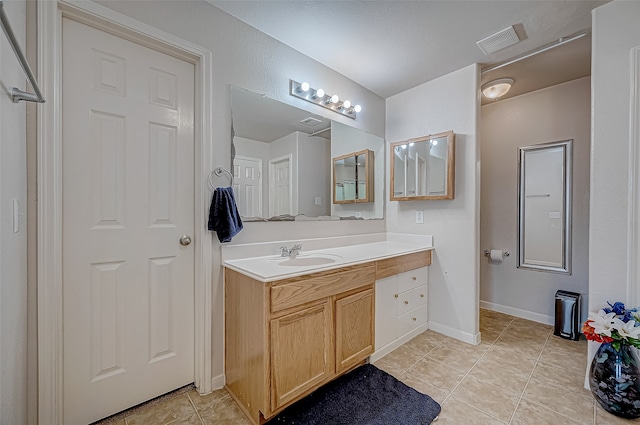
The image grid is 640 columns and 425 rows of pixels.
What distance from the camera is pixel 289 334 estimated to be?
1.40m

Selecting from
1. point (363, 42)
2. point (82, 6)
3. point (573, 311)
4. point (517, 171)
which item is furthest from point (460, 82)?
point (82, 6)

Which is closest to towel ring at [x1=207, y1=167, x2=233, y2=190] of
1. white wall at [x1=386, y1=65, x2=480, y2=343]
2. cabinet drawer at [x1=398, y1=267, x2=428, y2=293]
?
cabinet drawer at [x1=398, y1=267, x2=428, y2=293]

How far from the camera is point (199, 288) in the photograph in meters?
1.64

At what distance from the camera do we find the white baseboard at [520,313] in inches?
106

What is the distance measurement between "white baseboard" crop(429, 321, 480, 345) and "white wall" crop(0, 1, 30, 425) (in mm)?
2735

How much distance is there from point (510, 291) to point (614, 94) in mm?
2106

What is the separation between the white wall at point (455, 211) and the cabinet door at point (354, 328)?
974 mm

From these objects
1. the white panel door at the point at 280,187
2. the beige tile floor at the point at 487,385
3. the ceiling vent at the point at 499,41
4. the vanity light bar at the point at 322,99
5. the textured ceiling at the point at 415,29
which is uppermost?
the textured ceiling at the point at 415,29

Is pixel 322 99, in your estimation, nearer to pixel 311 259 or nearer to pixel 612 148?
pixel 311 259

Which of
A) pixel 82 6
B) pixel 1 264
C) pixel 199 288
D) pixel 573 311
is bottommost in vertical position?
pixel 573 311

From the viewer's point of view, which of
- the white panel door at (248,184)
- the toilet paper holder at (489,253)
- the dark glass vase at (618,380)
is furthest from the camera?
the toilet paper holder at (489,253)

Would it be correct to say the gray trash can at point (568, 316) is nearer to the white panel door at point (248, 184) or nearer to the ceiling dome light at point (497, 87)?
the ceiling dome light at point (497, 87)


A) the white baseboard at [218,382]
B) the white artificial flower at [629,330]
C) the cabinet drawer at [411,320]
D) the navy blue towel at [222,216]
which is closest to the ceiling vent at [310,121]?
the navy blue towel at [222,216]

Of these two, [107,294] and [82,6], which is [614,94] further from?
[107,294]
